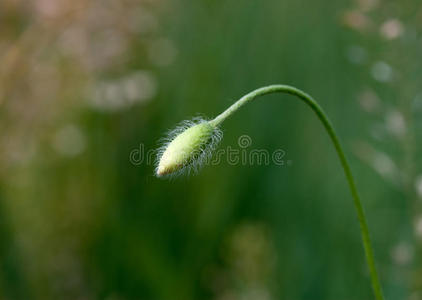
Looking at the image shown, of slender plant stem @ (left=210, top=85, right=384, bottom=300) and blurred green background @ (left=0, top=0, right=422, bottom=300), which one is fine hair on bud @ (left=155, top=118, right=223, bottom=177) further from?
blurred green background @ (left=0, top=0, right=422, bottom=300)

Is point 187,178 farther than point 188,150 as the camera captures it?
Yes

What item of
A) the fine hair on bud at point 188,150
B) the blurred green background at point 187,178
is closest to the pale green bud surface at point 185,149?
the fine hair on bud at point 188,150

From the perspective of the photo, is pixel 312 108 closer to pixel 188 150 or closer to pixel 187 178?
pixel 188 150

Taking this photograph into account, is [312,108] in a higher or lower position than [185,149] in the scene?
higher

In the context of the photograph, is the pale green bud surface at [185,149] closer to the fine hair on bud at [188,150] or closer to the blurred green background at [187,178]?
the fine hair on bud at [188,150]

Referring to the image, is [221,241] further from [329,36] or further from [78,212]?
[329,36]

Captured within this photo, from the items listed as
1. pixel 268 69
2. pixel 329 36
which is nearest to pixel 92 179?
pixel 268 69

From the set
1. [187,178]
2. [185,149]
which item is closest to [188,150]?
[185,149]
